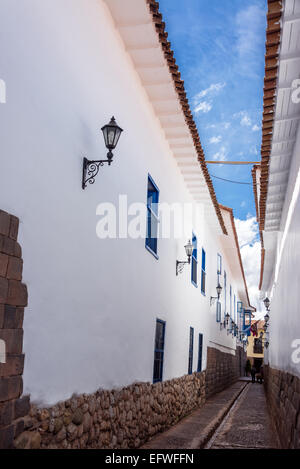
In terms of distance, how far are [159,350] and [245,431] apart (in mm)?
2605

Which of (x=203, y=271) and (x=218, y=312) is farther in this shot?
(x=218, y=312)

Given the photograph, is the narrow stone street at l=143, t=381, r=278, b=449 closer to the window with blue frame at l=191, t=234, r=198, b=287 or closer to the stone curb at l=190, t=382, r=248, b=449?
the stone curb at l=190, t=382, r=248, b=449

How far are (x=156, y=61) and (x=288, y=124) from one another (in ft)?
7.28

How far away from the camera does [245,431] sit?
A: 356 inches

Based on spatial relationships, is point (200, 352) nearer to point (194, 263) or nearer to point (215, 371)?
point (194, 263)

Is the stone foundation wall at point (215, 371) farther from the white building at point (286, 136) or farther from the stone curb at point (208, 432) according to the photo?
the white building at point (286, 136)

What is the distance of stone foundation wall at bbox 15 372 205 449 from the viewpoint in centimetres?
394

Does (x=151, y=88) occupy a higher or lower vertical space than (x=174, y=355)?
higher

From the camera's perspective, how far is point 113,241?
19.2ft

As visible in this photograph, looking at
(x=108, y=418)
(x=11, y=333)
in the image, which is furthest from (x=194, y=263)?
(x=11, y=333)

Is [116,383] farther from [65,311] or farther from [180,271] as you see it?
[180,271]

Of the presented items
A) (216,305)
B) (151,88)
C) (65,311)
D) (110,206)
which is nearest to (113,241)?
(110,206)

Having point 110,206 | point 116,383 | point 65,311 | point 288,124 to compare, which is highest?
point 288,124

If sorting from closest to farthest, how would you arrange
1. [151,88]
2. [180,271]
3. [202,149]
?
[151,88], [202,149], [180,271]
